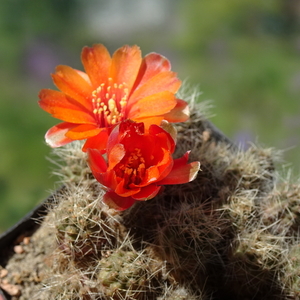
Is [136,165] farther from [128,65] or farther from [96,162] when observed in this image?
[128,65]

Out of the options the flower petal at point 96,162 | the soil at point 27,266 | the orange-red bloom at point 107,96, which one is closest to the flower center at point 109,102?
the orange-red bloom at point 107,96

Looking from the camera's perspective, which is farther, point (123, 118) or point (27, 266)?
point (27, 266)

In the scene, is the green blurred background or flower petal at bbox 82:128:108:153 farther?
the green blurred background

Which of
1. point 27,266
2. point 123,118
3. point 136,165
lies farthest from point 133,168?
point 27,266

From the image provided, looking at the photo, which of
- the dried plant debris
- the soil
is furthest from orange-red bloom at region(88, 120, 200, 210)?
the soil

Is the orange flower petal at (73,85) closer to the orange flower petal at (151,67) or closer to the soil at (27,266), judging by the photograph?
the orange flower petal at (151,67)

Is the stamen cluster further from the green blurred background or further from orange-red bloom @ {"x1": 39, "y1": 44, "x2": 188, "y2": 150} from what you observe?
the green blurred background
